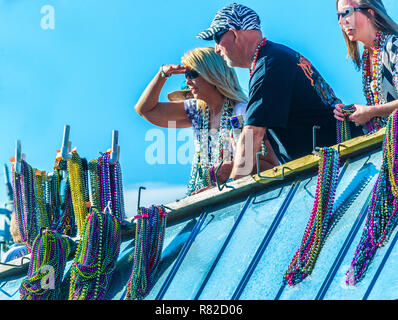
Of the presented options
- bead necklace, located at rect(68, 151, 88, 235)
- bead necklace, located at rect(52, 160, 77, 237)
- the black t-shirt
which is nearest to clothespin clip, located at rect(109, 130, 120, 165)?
bead necklace, located at rect(68, 151, 88, 235)

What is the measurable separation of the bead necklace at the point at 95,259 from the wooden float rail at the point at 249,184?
0.40 metres

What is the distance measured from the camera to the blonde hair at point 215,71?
798 centimetres

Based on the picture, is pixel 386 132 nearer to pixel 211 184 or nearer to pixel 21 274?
pixel 211 184

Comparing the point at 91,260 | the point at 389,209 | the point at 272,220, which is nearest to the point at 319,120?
the point at 272,220

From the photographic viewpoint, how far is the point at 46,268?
7.09m

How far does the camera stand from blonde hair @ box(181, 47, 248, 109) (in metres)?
7.98

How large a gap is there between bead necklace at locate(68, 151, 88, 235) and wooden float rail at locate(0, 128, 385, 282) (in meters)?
0.30

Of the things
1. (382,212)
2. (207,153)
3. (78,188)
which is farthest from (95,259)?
(382,212)

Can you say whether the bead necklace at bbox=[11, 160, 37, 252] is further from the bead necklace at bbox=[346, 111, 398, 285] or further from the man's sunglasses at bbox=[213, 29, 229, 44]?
the bead necklace at bbox=[346, 111, 398, 285]

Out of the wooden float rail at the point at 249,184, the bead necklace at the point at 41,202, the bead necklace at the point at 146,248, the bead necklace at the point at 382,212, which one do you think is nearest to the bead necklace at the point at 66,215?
the bead necklace at the point at 41,202

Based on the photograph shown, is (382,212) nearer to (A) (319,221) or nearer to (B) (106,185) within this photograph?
(A) (319,221)

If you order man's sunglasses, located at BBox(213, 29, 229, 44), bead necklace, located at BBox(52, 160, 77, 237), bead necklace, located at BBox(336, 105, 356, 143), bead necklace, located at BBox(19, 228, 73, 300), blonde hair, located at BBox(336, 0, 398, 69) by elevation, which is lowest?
bead necklace, located at BBox(19, 228, 73, 300)

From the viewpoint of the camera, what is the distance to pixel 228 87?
8016 millimetres

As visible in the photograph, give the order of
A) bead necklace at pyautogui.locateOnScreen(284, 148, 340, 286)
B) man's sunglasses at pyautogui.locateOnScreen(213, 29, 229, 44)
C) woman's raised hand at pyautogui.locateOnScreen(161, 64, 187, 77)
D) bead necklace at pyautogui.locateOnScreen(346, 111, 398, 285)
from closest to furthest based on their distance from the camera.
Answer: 1. bead necklace at pyautogui.locateOnScreen(346, 111, 398, 285)
2. bead necklace at pyautogui.locateOnScreen(284, 148, 340, 286)
3. man's sunglasses at pyautogui.locateOnScreen(213, 29, 229, 44)
4. woman's raised hand at pyautogui.locateOnScreen(161, 64, 187, 77)
